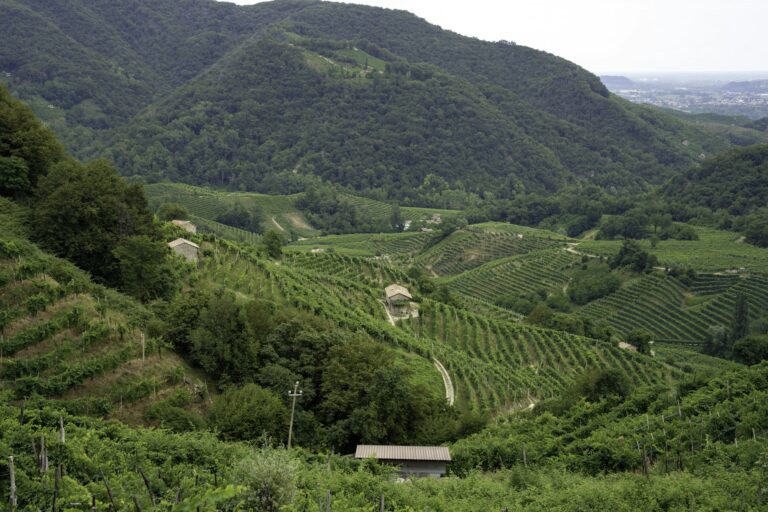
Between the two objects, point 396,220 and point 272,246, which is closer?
point 272,246

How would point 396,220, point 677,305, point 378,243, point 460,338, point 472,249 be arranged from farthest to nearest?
point 396,220
point 378,243
point 472,249
point 677,305
point 460,338

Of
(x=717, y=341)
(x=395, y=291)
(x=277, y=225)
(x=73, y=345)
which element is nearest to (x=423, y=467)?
(x=73, y=345)

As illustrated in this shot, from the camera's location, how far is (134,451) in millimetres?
17312

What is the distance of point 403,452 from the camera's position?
76.2 ft

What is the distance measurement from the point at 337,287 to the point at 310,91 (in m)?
150

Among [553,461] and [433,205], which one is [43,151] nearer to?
[553,461]

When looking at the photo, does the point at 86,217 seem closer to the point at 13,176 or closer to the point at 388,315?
the point at 13,176

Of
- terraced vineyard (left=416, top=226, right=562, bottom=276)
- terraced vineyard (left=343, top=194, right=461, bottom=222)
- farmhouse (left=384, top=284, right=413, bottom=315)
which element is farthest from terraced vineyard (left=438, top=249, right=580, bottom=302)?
terraced vineyard (left=343, top=194, right=461, bottom=222)

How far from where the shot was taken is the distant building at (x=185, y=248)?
40375mm

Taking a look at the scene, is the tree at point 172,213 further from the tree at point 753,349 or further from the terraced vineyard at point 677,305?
the tree at point 753,349

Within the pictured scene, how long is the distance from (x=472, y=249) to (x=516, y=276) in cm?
2004

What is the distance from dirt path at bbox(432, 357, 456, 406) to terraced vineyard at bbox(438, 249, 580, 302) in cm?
4503

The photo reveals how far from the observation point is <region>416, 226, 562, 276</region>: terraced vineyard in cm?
10481

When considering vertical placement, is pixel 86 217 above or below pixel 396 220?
above
